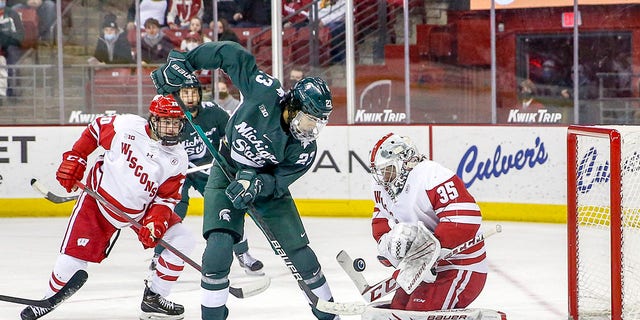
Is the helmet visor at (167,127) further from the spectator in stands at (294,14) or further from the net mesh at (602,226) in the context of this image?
the spectator in stands at (294,14)

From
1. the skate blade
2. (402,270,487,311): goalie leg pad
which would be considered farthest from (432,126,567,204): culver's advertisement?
(402,270,487,311): goalie leg pad

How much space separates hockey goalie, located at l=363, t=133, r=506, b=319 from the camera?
351 cm

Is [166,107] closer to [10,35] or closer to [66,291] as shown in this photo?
[66,291]

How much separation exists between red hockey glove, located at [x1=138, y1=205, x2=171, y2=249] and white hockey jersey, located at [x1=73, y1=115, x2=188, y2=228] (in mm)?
45

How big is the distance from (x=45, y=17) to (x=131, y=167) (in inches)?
172

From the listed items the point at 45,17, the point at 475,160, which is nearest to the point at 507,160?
the point at 475,160

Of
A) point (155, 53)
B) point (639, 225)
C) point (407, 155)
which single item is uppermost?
point (155, 53)

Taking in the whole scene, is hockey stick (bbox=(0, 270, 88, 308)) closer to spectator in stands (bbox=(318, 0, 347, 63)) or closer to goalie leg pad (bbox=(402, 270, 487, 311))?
goalie leg pad (bbox=(402, 270, 487, 311))

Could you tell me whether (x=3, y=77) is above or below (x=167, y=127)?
above

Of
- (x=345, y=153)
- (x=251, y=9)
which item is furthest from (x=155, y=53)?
(x=345, y=153)

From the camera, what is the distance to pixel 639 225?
399 cm

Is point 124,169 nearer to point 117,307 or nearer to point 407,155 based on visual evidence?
point 117,307

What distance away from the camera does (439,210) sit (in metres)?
3.54

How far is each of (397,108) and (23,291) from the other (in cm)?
360
